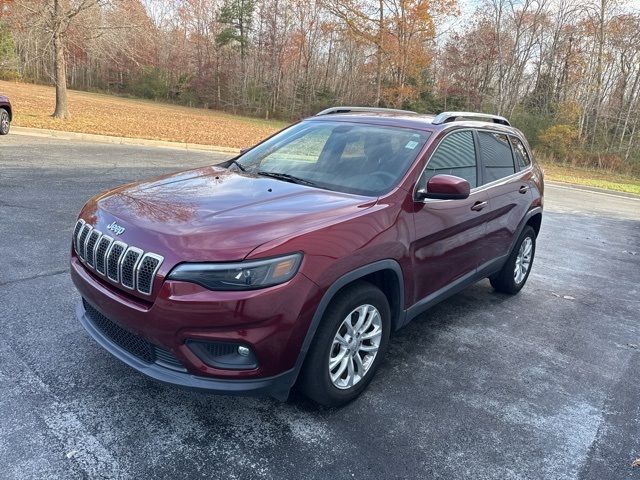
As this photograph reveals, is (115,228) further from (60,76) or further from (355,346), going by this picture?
(60,76)

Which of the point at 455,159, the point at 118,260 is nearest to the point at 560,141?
the point at 455,159

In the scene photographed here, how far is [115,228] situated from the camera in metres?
2.67

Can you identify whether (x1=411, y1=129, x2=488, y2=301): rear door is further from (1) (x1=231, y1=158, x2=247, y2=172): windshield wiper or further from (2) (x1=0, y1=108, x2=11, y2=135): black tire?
(2) (x1=0, y1=108, x2=11, y2=135): black tire

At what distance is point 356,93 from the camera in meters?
49.8

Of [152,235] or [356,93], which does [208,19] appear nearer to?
[356,93]

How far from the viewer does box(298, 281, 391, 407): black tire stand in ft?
8.70

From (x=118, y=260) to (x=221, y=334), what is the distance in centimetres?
72

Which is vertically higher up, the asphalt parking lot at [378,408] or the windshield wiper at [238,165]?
the windshield wiper at [238,165]

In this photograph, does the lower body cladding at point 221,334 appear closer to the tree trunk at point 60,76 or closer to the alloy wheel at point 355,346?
the alloy wheel at point 355,346

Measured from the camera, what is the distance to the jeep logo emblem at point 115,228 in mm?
2621

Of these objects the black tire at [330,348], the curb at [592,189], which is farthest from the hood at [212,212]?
the curb at [592,189]

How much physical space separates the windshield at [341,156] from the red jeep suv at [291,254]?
0.6 inches

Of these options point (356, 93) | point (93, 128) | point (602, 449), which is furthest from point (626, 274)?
point (356, 93)

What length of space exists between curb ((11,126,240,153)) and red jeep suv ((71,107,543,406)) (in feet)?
41.6
